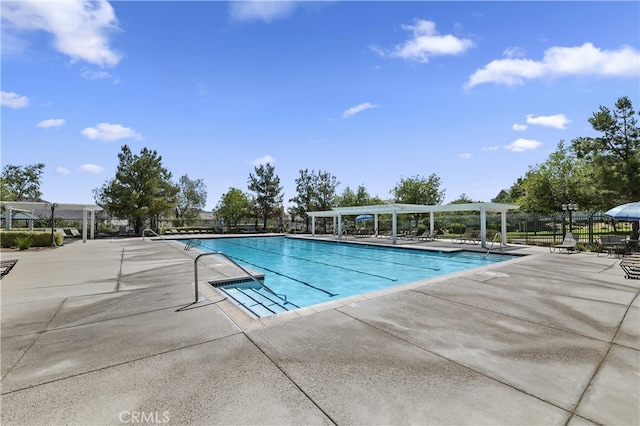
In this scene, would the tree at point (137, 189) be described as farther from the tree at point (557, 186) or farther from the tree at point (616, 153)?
the tree at point (616, 153)

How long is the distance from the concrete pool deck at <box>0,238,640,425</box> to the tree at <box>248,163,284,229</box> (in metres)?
30.8

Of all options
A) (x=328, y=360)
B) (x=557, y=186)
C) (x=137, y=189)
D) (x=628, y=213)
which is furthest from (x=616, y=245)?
(x=137, y=189)

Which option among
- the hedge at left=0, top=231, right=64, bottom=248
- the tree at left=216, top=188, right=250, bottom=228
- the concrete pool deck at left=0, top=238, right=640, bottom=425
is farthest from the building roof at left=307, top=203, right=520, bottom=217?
the hedge at left=0, top=231, right=64, bottom=248

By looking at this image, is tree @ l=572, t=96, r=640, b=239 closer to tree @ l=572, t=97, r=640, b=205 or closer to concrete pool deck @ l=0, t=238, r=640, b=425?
tree @ l=572, t=97, r=640, b=205

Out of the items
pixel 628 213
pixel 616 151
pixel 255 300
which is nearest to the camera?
pixel 255 300

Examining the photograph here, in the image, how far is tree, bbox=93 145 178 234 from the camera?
29641 millimetres

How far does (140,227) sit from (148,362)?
108 feet

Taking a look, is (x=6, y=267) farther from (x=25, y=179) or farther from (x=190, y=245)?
(x=25, y=179)

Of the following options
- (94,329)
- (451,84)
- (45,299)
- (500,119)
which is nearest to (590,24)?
(451,84)

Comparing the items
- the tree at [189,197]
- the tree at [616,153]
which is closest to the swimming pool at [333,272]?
the tree at [616,153]

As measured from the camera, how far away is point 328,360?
10.6 ft

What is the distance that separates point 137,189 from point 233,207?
35.0ft

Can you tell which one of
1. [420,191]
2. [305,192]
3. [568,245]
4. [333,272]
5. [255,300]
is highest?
[305,192]

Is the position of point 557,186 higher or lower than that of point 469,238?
higher
